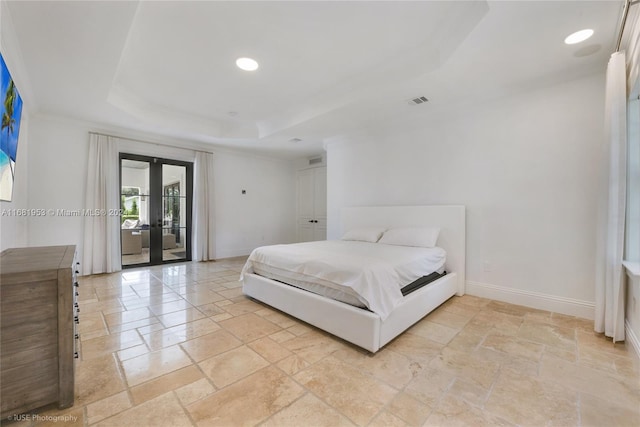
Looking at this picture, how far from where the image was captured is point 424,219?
388 centimetres

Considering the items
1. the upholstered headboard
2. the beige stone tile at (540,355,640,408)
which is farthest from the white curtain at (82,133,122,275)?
the beige stone tile at (540,355,640,408)

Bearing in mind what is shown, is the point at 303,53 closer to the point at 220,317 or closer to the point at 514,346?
the point at 220,317

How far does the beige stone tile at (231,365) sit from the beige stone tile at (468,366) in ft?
4.28

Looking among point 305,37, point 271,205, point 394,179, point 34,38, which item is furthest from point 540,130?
point 271,205

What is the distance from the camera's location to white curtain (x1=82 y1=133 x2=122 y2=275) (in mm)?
4359

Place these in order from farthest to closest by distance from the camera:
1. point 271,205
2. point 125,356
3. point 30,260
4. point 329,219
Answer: point 271,205 → point 329,219 → point 125,356 → point 30,260

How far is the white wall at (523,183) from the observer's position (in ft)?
9.23

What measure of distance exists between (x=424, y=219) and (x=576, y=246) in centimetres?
163

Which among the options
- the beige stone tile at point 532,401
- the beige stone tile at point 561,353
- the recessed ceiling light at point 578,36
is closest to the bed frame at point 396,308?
the beige stone tile at point 532,401

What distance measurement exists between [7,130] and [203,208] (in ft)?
11.7

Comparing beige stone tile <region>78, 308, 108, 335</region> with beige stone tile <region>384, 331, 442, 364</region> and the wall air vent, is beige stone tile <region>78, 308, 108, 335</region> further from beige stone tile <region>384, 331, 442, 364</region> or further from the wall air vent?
the wall air vent

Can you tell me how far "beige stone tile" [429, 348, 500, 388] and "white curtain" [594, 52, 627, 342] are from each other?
4.11ft

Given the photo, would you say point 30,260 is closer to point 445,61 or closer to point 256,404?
point 256,404

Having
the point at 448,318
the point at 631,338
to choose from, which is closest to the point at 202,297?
the point at 448,318
